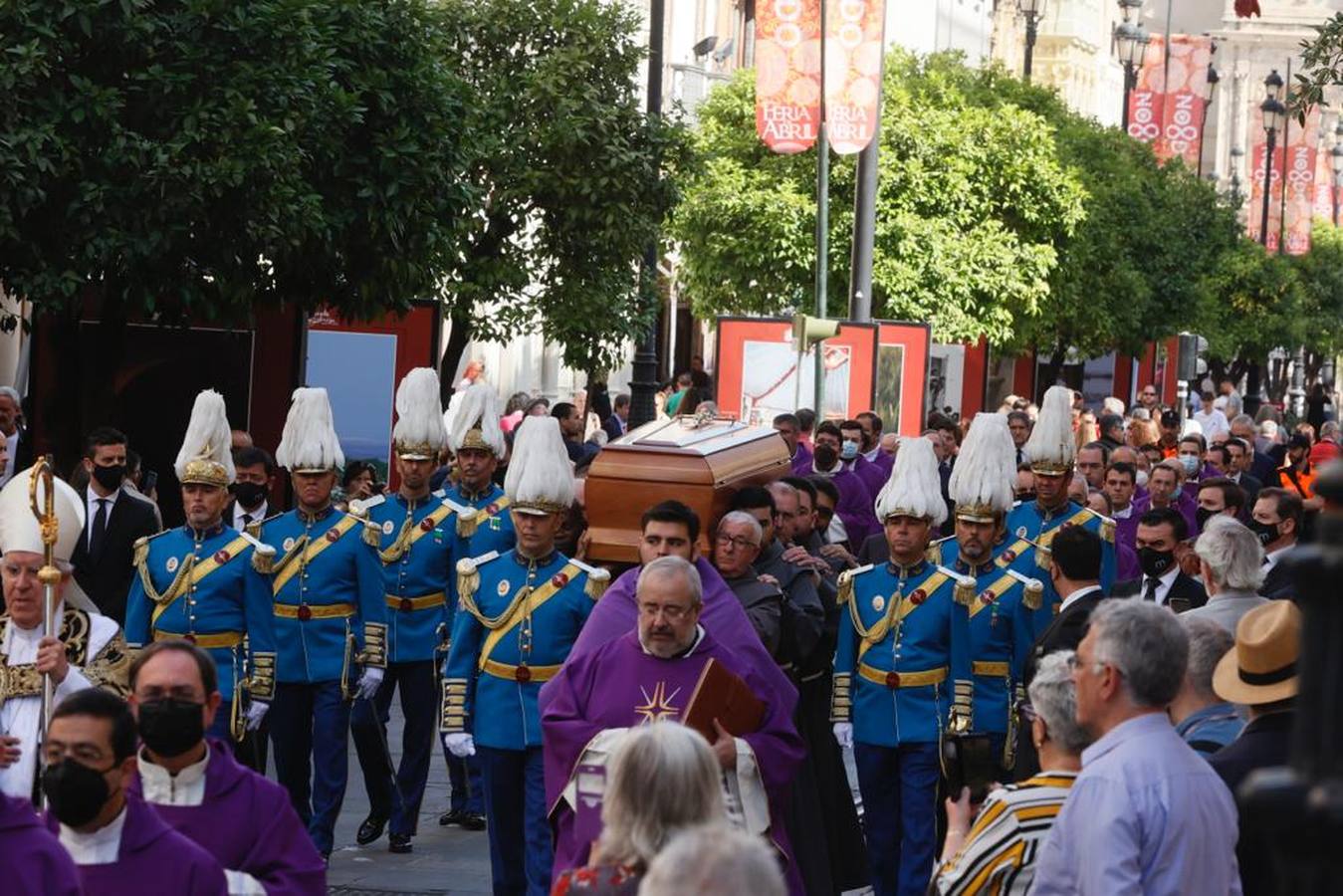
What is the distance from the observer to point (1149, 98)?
70.2m

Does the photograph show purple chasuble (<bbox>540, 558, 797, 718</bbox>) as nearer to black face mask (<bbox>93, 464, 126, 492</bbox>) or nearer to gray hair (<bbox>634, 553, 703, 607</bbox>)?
gray hair (<bbox>634, 553, 703, 607</bbox>)

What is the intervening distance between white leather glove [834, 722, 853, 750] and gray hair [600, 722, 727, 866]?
18.4 ft

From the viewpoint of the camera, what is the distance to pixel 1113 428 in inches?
961

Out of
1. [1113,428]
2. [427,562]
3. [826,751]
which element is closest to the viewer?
[826,751]

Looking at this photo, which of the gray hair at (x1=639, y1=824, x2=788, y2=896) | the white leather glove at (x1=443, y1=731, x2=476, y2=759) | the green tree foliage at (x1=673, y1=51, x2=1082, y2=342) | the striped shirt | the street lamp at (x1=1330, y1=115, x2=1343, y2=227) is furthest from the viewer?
the street lamp at (x1=1330, y1=115, x2=1343, y2=227)

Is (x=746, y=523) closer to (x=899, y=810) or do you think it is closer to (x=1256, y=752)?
(x=899, y=810)

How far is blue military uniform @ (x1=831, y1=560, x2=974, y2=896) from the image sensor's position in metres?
11.0

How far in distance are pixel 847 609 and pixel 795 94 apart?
15.8 m

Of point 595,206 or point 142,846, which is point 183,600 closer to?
point 142,846

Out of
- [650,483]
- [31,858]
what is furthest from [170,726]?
[650,483]

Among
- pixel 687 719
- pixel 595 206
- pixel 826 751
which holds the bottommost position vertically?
pixel 826 751

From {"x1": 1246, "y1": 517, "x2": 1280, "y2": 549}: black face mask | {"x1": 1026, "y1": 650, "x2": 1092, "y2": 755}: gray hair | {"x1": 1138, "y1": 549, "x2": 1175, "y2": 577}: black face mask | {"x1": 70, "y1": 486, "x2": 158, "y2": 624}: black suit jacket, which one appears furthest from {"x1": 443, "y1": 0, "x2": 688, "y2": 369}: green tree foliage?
{"x1": 1026, "y1": 650, "x2": 1092, "y2": 755}: gray hair

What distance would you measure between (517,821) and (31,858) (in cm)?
559

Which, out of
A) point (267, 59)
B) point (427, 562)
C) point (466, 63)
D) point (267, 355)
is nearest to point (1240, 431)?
point (466, 63)
